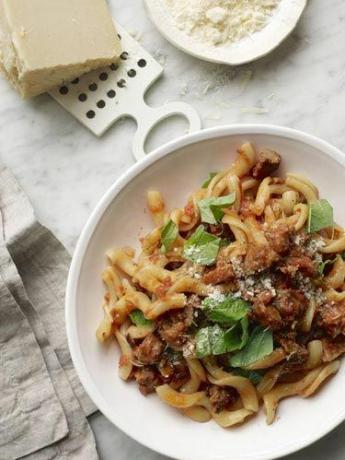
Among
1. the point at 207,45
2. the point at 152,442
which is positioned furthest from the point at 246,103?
the point at 152,442

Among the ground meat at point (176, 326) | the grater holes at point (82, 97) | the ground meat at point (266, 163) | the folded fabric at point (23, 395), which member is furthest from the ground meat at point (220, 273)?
the grater holes at point (82, 97)

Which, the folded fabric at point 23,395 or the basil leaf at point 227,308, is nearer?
the basil leaf at point 227,308

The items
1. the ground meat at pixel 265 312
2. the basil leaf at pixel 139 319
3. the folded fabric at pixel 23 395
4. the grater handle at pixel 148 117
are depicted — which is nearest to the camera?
the ground meat at pixel 265 312

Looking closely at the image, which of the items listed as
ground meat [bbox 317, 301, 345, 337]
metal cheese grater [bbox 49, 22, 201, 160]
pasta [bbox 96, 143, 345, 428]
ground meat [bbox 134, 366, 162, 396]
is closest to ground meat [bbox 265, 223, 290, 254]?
pasta [bbox 96, 143, 345, 428]

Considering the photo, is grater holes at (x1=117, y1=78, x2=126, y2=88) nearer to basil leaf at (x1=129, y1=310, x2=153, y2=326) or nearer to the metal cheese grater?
the metal cheese grater

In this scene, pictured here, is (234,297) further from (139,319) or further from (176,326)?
(139,319)

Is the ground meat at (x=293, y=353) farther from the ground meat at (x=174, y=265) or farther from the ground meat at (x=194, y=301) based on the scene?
the ground meat at (x=174, y=265)

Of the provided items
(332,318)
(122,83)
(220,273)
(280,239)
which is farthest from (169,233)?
(122,83)
